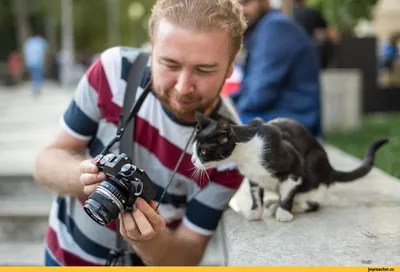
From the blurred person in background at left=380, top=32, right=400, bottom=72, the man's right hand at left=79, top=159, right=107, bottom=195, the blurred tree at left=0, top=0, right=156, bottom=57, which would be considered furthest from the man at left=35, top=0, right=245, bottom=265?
the blurred tree at left=0, top=0, right=156, bottom=57

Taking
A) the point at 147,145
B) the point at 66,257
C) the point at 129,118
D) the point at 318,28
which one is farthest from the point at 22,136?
the point at 129,118

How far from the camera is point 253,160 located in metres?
2.06

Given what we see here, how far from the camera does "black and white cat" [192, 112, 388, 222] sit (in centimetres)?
197

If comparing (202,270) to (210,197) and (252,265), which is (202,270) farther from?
(210,197)

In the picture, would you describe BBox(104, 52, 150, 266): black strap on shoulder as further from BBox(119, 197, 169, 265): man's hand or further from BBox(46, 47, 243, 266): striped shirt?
BBox(119, 197, 169, 265): man's hand

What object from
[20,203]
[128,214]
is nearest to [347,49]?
[20,203]

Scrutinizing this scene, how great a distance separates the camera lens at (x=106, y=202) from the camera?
5.71 ft

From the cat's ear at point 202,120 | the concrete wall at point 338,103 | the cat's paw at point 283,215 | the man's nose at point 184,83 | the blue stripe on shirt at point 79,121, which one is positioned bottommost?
the concrete wall at point 338,103

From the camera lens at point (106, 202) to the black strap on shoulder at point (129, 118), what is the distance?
0.49 meters

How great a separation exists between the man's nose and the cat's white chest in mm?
276

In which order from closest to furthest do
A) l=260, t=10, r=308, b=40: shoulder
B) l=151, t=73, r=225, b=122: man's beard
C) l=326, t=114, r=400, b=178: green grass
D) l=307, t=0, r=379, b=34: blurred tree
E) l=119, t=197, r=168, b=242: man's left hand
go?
l=119, t=197, r=168, b=242: man's left hand
l=151, t=73, r=225, b=122: man's beard
l=260, t=10, r=308, b=40: shoulder
l=326, t=114, r=400, b=178: green grass
l=307, t=0, r=379, b=34: blurred tree

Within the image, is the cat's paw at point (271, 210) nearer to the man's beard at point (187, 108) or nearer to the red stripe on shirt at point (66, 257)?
the man's beard at point (187, 108)

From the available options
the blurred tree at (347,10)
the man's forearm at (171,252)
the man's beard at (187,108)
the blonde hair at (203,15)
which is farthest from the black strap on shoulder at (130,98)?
the blurred tree at (347,10)

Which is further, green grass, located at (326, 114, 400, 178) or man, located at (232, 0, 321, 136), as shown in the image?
green grass, located at (326, 114, 400, 178)
